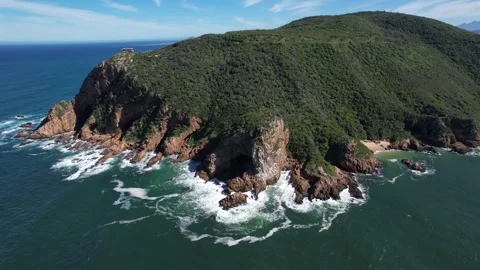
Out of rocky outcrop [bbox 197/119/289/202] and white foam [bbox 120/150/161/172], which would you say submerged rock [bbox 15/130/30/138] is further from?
rocky outcrop [bbox 197/119/289/202]

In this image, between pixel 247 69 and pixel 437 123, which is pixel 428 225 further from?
pixel 247 69

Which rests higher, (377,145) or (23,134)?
(377,145)

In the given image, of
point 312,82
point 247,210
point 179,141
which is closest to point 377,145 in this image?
point 312,82

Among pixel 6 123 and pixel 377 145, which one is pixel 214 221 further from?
pixel 6 123

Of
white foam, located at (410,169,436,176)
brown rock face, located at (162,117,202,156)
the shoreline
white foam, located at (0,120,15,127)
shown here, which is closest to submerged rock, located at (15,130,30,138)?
white foam, located at (0,120,15,127)

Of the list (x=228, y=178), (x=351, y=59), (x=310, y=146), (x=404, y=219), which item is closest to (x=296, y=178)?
(x=310, y=146)

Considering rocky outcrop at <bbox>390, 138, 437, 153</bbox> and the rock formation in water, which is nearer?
the rock formation in water
